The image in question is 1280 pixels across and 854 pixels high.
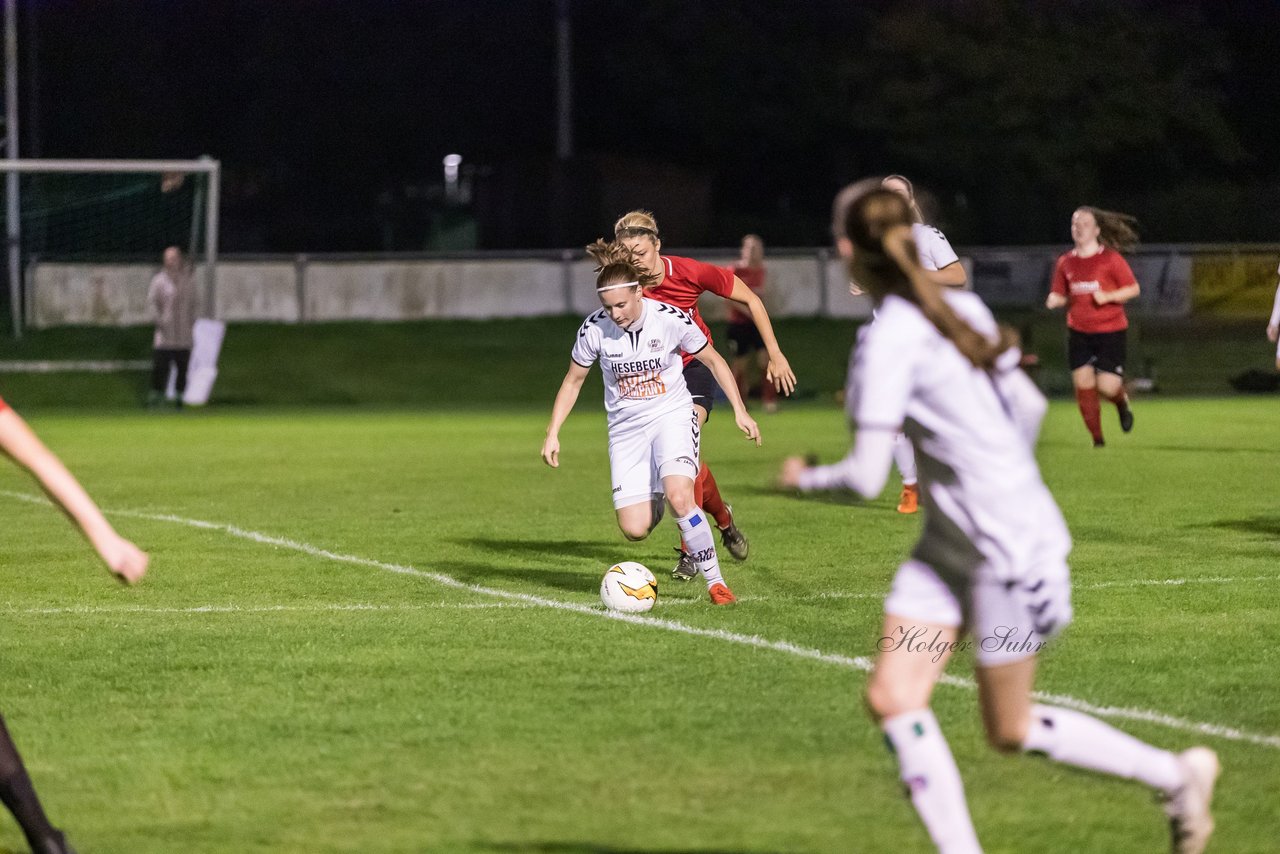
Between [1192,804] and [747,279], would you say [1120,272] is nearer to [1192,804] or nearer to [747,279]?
[747,279]

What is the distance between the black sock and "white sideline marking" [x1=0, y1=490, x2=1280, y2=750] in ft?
11.4

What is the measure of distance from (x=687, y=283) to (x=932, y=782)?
257 inches

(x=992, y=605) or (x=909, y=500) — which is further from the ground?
(x=992, y=605)

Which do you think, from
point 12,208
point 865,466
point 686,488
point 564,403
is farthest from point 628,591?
point 12,208

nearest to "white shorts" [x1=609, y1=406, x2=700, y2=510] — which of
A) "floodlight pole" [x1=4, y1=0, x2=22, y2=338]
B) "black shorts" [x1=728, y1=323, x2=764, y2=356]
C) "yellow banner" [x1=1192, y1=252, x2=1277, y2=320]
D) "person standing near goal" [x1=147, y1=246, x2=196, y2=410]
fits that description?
"black shorts" [x1=728, y1=323, x2=764, y2=356]

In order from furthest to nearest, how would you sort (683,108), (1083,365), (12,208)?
(683,108) → (12,208) → (1083,365)

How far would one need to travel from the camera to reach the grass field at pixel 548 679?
523 cm

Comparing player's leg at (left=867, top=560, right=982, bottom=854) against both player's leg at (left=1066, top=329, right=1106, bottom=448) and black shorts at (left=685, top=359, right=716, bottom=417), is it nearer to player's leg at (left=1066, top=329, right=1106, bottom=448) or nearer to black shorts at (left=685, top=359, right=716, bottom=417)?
black shorts at (left=685, top=359, right=716, bottom=417)

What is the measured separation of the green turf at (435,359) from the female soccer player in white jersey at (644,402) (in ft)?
65.6

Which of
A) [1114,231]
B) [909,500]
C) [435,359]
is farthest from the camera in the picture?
[435,359]

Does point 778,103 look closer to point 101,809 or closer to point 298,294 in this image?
point 298,294

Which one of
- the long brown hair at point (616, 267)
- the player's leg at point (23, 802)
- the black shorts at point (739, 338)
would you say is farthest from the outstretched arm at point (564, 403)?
the black shorts at point (739, 338)

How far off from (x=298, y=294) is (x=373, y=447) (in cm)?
1850

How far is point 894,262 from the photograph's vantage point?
4.32m
